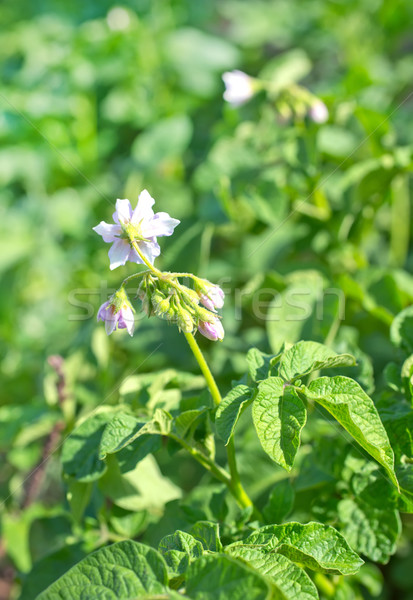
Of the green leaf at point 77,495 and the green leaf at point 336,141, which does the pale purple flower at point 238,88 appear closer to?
the green leaf at point 336,141

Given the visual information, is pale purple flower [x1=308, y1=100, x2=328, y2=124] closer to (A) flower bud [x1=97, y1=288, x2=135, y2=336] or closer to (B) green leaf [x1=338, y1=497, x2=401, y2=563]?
(A) flower bud [x1=97, y1=288, x2=135, y2=336]

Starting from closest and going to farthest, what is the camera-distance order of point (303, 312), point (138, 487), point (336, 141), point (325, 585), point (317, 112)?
point (325, 585), point (138, 487), point (303, 312), point (317, 112), point (336, 141)

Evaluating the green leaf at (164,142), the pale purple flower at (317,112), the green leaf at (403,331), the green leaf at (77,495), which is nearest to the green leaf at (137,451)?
the green leaf at (77,495)

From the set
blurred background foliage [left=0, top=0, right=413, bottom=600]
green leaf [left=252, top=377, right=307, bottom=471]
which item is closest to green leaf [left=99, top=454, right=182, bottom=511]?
blurred background foliage [left=0, top=0, right=413, bottom=600]

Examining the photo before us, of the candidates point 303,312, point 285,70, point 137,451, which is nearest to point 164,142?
point 285,70

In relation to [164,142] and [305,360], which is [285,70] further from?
[305,360]
